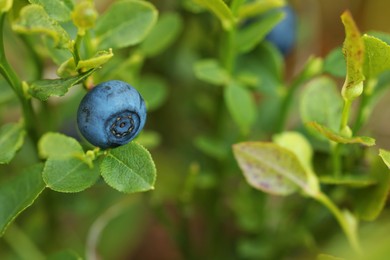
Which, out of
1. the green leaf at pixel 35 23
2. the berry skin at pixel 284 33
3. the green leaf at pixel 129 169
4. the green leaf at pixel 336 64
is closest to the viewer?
the green leaf at pixel 35 23

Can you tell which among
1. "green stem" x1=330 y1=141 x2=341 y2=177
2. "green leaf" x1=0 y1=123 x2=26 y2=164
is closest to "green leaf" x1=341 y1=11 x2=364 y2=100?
"green stem" x1=330 y1=141 x2=341 y2=177

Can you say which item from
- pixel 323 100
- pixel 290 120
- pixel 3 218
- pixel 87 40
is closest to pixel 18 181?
pixel 3 218

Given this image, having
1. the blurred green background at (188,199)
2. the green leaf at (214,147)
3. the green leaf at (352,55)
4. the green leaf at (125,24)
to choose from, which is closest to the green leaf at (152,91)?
the blurred green background at (188,199)

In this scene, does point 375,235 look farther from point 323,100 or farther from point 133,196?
point 133,196

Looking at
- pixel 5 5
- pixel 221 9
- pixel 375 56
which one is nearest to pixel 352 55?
pixel 375 56

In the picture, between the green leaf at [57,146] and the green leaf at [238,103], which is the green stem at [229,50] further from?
the green leaf at [57,146]
